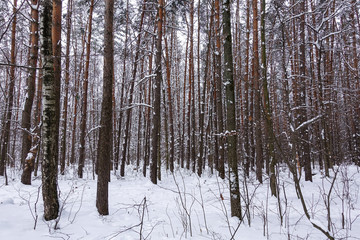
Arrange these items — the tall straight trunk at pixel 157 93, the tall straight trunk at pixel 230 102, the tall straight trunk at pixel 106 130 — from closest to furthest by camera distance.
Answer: the tall straight trunk at pixel 230 102, the tall straight trunk at pixel 106 130, the tall straight trunk at pixel 157 93

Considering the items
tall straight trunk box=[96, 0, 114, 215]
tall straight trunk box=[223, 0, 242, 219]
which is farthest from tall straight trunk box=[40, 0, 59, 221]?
tall straight trunk box=[223, 0, 242, 219]

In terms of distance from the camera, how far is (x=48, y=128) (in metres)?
3.71

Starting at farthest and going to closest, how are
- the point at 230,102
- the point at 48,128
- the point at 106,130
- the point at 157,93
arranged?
the point at 157,93, the point at 106,130, the point at 230,102, the point at 48,128

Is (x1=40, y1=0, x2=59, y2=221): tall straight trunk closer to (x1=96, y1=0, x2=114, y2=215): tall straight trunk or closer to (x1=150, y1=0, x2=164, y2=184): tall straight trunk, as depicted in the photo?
(x1=96, y1=0, x2=114, y2=215): tall straight trunk

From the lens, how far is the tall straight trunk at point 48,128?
11.9 feet

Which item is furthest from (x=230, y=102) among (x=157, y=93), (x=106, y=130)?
(x=157, y=93)

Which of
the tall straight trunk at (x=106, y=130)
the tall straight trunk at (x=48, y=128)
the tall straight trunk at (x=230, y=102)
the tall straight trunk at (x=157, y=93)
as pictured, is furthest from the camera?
the tall straight trunk at (x=157, y=93)

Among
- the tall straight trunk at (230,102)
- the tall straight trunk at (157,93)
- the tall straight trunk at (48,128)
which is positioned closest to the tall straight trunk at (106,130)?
the tall straight trunk at (48,128)

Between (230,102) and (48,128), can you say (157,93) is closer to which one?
(230,102)

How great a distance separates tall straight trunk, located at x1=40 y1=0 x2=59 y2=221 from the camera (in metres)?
3.62

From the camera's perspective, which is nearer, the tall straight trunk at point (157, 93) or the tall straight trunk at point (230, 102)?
the tall straight trunk at point (230, 102)

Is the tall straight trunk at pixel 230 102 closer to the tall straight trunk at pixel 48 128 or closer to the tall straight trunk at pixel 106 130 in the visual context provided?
the tall straight trunk at pixel 106 130

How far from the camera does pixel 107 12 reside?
4.66 metres

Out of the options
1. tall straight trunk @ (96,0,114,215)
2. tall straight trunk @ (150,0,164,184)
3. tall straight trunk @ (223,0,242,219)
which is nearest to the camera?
tall straight trunk @ (223,0,242,219)
